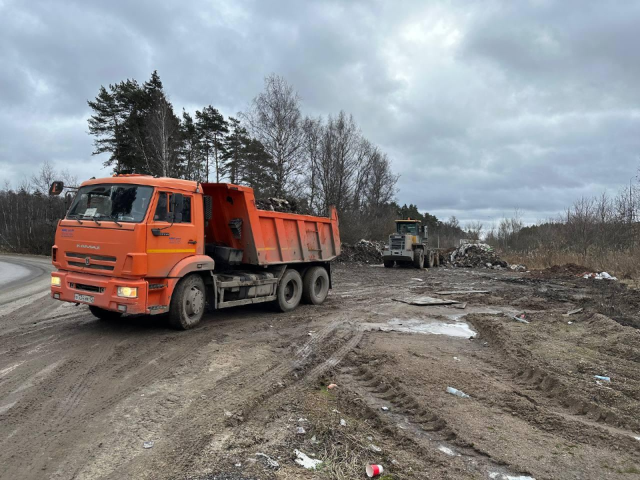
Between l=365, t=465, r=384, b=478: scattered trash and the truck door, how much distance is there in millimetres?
4494

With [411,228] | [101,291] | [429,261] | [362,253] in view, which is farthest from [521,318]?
[362,253]

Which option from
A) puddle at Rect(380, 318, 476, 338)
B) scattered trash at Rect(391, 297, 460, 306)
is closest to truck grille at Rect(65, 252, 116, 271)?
puddle at Rect(380, 318, 476, 338)

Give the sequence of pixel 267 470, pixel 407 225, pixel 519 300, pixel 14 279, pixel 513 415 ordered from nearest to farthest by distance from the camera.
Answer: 1. pixel 267 470
2. pixel 513 415
3. pixel 519 300
4. pixel 14 279
5. pixel 407 225

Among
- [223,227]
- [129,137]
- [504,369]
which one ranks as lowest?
[504,369]

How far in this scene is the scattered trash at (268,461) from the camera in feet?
10.4

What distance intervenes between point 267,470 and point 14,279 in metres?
15.9

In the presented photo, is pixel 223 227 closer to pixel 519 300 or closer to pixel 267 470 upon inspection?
pixel 267 470

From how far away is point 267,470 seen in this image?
3.10 meters

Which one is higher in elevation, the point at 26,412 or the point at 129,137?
the point at 129,137

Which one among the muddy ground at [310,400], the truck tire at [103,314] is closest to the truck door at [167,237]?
the muddy ground at [310,400]

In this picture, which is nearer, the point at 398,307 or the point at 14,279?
the point at 398,307

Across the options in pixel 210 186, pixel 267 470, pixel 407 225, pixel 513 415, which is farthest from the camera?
pixel 407 225

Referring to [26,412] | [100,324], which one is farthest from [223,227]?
[26,412]

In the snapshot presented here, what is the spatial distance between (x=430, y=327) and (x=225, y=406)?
5.49m
